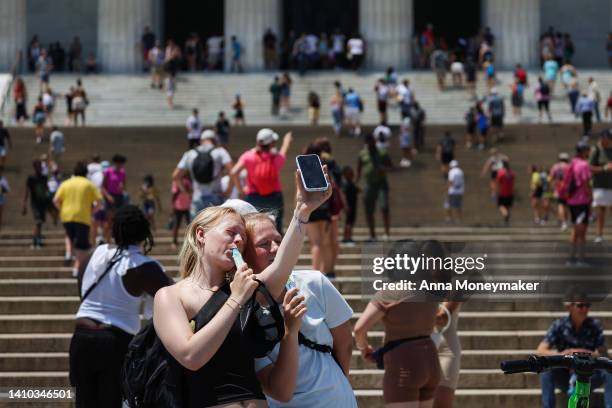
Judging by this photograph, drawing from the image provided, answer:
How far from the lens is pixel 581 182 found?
1756 centimetres

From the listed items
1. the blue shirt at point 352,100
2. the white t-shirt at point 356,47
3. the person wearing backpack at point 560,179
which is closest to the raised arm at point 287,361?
the person wearing backpack at point 560,179

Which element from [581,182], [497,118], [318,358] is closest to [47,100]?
[497,118]

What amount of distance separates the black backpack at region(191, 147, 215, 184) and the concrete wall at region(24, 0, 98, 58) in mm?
34094

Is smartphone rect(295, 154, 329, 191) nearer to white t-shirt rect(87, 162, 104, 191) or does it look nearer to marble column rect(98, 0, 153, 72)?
white t-shirt rect(87, 162, 104, 191)

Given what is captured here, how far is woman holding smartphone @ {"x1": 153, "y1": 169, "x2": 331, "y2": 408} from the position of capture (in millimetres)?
5270

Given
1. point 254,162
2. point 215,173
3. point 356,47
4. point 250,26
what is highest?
point 250,26

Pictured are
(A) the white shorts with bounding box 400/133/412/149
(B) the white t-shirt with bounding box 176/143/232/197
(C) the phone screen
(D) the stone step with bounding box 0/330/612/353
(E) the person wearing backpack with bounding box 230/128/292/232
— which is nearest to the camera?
(C) the phone screen

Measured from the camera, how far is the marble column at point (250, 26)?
44.4 m

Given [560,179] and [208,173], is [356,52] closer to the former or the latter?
[560,179]

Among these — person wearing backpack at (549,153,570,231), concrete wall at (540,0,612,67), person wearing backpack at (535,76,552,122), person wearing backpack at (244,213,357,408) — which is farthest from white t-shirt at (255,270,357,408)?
concrete wall at (540,0,612,67)

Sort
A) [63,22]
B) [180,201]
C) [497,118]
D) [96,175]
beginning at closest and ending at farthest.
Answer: [180,201]
[96,175]
[497,118]
[63,22]

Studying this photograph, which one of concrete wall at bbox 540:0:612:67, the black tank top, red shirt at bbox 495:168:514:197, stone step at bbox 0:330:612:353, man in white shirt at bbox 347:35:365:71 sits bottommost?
stone step at bbox 0:330:612:353

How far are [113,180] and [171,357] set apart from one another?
15329 mm

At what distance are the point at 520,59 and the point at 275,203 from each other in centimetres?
3030
